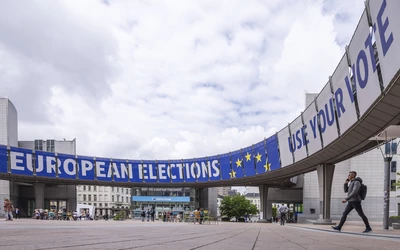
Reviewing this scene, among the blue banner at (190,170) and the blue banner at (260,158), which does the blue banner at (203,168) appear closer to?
the blue banner at (190,170)

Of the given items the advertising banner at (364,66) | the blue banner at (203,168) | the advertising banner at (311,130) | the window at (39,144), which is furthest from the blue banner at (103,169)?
the advertising banner at (364,66)

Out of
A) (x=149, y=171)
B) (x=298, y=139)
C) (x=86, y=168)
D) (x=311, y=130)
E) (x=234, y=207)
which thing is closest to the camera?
(x=311, y=130)

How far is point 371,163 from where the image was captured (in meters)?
46.2

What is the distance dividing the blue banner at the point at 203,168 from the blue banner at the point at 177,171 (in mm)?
2827

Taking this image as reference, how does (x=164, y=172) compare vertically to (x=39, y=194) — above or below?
above

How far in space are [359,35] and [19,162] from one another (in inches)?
1661

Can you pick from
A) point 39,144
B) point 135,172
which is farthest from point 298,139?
point 39,144

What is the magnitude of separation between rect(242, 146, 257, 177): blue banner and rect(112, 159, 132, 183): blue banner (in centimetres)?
1828

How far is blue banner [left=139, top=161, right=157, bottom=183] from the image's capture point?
2093 inches

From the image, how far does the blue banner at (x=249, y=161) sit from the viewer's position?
40.3 m

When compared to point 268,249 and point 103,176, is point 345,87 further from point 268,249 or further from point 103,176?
point 103,176

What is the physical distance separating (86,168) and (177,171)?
40.1 ft

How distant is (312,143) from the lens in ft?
81.3

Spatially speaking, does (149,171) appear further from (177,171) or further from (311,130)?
(311,130)
